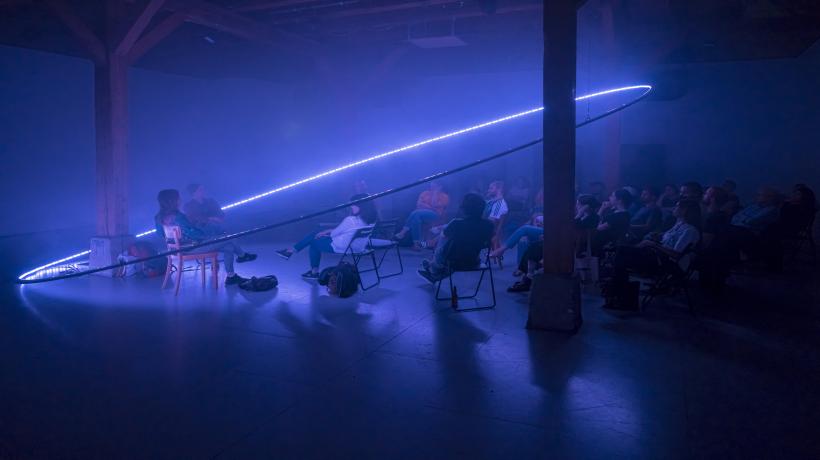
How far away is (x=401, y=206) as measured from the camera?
34.1 ft

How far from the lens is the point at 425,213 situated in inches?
326

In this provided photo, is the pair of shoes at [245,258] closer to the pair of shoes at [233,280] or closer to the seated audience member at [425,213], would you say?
the pair of shoes at [233,280]

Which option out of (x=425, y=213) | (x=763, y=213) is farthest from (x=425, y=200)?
(x=763, y=213)

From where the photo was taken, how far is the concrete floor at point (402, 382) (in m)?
2.45

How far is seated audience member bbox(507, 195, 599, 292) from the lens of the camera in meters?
5.48

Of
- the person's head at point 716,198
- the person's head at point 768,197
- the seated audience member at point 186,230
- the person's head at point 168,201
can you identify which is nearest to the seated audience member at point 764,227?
the person's head at point 768,197

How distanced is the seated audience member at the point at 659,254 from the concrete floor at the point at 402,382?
342 millimetres

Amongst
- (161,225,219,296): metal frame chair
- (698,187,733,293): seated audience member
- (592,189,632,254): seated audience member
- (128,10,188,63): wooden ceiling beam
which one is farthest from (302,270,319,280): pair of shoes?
(698,187,733,293): seated audience member

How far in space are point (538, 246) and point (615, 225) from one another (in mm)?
785

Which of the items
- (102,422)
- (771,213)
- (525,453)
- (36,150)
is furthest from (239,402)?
(36,150)

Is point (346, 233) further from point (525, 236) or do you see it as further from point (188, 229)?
point (525, 236)

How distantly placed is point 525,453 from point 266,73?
1130 cm

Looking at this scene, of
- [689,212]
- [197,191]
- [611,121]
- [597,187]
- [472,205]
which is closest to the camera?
[689,212]

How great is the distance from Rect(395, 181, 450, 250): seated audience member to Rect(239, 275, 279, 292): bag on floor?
256 cm
